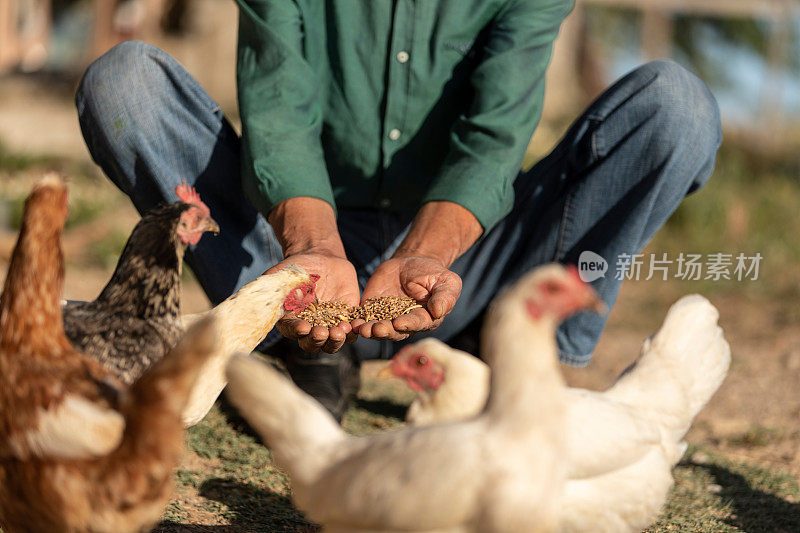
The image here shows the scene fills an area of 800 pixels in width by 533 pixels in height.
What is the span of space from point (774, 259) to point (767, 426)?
2733 mm

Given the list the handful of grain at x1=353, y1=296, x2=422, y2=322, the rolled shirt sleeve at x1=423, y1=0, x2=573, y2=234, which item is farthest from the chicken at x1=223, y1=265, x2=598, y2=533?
the rolled shirt sleeve at x1=423, y1=0, x2=573, y2=234

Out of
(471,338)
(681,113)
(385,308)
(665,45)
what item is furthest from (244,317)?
(665,45)

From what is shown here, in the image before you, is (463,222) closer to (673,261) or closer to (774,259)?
(673,261)

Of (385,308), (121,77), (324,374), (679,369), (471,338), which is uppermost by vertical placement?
(121,77)

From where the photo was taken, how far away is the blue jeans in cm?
254

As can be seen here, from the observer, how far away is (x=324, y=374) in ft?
9.25

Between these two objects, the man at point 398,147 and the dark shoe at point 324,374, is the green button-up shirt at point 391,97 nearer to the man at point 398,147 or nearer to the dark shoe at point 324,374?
the man at point 398,147

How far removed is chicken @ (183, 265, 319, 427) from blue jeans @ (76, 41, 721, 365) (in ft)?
2.00

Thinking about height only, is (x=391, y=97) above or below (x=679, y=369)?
above

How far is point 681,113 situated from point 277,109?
125 centimetres

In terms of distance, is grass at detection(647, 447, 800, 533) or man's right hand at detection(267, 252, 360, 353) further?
grass at detection(647, 447, 800, 533)

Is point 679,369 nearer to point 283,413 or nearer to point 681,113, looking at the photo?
point 681,113

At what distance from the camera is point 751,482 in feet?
8.47

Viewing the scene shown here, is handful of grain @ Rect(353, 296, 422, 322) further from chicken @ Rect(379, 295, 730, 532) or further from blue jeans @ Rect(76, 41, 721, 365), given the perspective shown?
blue jeans @ Rect(76, 41, 721, 365)
